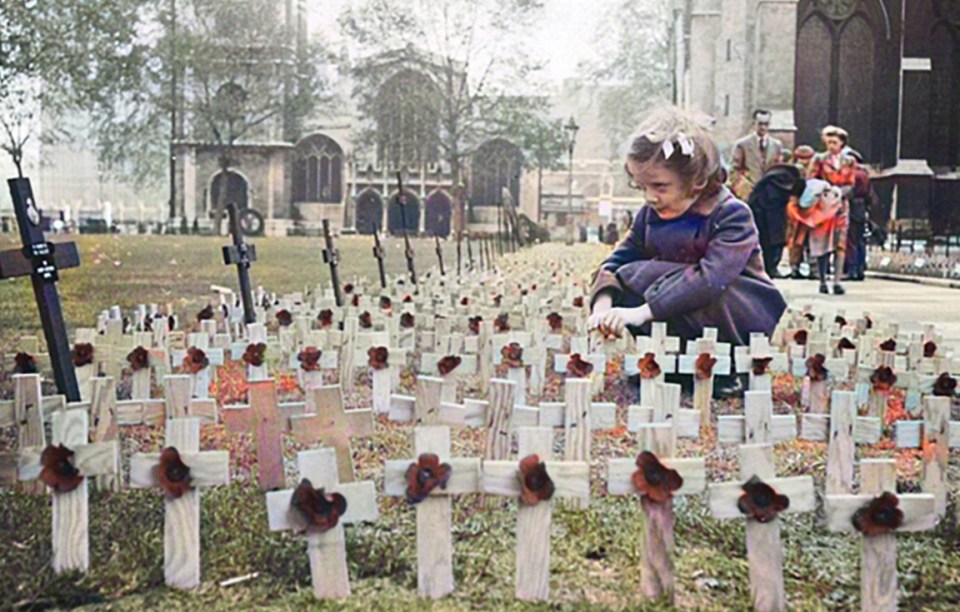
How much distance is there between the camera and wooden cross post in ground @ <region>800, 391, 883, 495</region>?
72.3 inches

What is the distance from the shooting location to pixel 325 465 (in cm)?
142

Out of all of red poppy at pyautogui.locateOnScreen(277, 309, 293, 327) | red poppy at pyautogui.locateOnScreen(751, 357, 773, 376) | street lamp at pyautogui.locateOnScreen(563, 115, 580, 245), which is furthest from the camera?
street lamp at pyautogui.locateOnScreen(563, 115, 580, 245)

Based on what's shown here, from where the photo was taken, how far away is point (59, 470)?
1471 mm

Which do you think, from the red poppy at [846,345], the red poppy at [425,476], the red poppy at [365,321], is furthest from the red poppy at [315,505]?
the red poppy at [846,345]

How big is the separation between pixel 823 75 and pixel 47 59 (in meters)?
3.52

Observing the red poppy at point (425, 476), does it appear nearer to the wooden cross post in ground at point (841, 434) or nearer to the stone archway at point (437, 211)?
the wooden cross post in ground at point (841, 434)

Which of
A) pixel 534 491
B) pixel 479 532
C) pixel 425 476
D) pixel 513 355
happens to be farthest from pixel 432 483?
pixel 513 355

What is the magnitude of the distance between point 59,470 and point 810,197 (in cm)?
390

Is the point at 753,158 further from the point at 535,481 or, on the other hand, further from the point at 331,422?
the point at 535,481

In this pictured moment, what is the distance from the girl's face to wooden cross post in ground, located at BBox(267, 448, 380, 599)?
155 centimetres

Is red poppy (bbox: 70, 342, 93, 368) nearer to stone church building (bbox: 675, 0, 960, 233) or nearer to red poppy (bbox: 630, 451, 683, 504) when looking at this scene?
red poppy (bbox: 630, 451, 683, 504)

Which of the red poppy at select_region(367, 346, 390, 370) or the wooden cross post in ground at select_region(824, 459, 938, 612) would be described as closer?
the wooden cross post in ground at select_region(824, 459, 938, 612)

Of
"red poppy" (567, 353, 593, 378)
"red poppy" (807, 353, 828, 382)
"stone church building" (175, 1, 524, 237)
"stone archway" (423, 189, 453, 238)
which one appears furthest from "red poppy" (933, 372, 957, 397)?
"stone archway" (423, 189, 453, 238)

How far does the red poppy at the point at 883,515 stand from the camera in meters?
1.38
